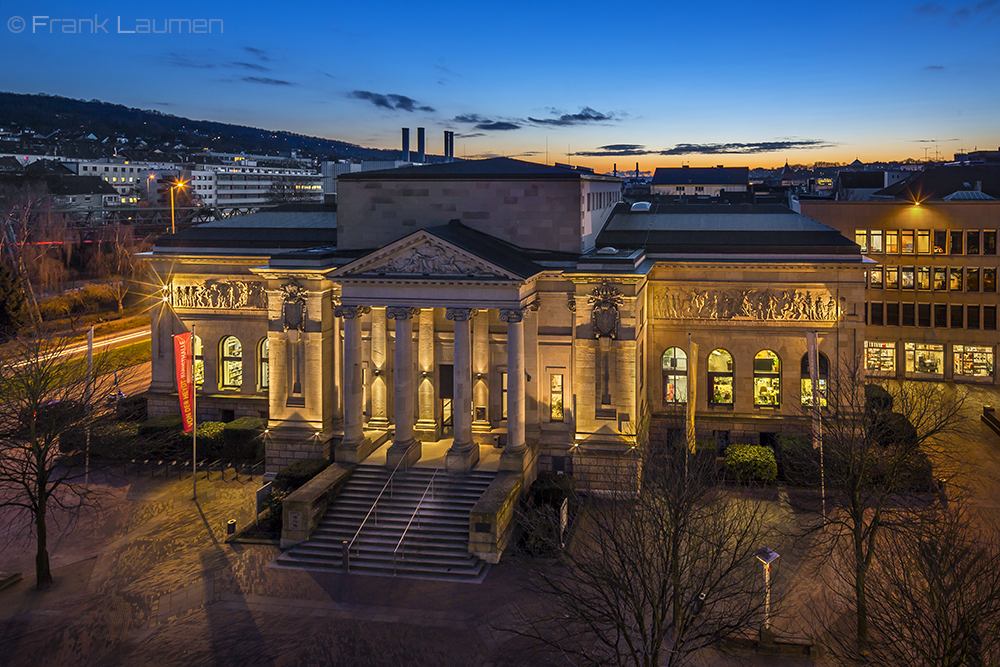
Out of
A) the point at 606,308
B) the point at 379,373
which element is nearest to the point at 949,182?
the point at 606,308

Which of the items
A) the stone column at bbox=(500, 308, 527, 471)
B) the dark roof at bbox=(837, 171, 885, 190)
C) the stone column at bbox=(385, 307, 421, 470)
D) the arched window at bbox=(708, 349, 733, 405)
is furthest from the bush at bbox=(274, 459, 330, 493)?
the dark roof at bbox=(837, 171, 885, 190)

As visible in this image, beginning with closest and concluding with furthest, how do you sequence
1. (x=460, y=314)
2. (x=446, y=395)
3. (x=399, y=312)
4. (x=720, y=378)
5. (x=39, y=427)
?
(x=39, y=427), (x=460, y=314), (x=399, y=312), (x=446, y=395), (x=720, y=378)

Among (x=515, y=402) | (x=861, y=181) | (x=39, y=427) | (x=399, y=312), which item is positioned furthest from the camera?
(x=861, y=181)

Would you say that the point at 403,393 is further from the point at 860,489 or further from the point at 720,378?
the point at 860,489

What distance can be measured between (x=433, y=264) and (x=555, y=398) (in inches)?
365

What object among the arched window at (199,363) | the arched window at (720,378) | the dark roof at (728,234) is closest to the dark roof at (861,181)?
the dark roof at (728,234)

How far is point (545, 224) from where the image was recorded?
39500 mm

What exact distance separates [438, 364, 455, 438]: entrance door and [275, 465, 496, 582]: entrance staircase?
198 inches

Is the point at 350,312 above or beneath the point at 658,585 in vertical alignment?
above

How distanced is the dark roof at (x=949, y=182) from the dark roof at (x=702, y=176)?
6923 cm

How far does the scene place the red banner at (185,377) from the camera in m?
38.4

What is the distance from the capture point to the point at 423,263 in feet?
117

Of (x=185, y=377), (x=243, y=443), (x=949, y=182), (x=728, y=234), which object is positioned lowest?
(x=243, y=443)

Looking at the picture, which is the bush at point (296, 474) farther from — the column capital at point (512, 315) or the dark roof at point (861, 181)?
the dark roof at point (861, 181)
